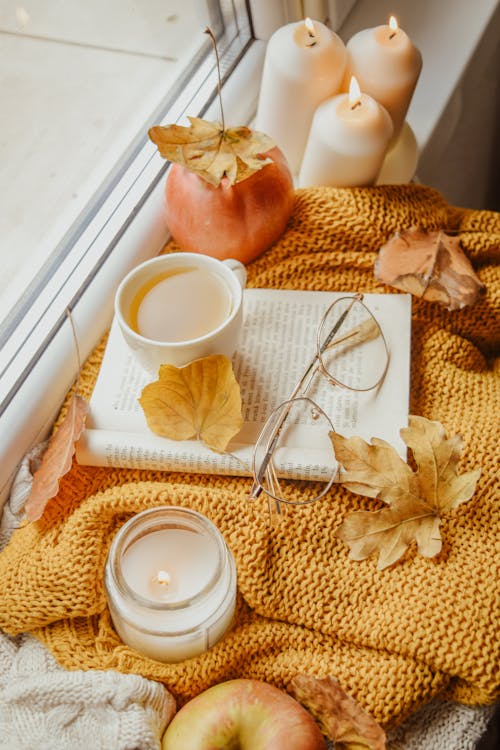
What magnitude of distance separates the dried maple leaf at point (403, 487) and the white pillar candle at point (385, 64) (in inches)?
13.3

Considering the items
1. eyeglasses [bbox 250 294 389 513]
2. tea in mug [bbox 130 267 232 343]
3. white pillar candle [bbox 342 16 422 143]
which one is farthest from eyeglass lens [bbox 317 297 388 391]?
white pillar candle [bbox 342 16 422 143]

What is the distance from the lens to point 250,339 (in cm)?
73

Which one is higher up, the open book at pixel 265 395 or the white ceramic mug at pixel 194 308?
the white ceramic mug at pixel 194 308

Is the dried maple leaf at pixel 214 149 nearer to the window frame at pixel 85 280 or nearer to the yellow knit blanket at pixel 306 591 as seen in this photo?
the window frame at pixel 85 280

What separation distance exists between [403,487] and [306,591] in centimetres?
11

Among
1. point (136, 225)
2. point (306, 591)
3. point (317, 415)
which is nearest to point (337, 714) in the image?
point (306, 591)

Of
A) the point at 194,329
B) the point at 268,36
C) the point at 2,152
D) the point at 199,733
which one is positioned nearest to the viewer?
the point at 199,733

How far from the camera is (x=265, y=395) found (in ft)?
2.30

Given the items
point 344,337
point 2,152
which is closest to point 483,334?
point 344,337

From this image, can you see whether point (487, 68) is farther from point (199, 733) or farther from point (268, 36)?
point (199, 733)

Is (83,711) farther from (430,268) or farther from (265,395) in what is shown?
(430,268)

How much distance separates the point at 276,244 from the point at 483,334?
8.7 inches

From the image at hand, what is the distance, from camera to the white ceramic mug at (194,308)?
64cm

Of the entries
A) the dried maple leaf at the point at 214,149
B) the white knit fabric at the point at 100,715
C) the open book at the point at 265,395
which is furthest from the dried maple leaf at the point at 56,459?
the dried maple leaf at the point at 214,149
